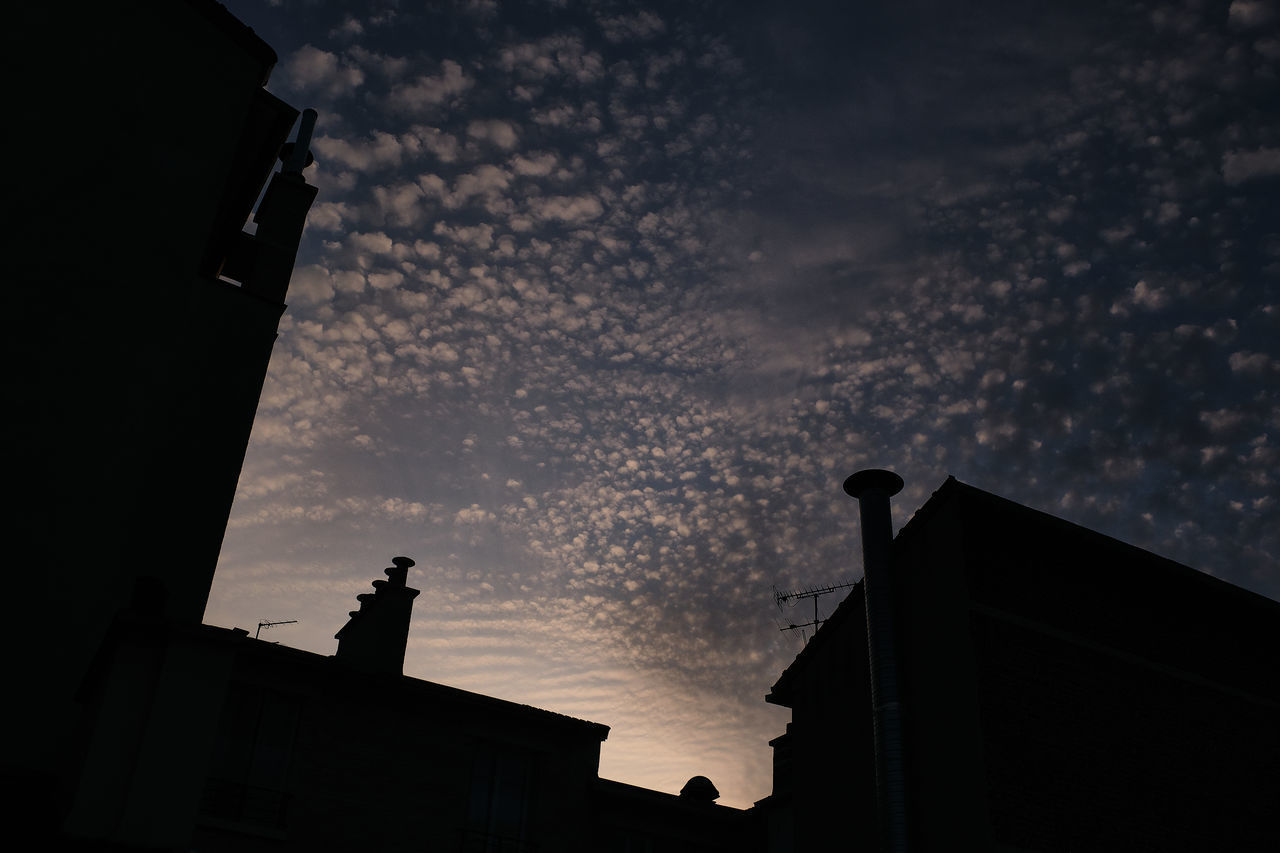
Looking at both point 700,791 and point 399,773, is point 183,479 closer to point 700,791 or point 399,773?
point 399,773

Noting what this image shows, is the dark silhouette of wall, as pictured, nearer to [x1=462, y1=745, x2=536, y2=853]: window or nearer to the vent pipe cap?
[x1=462, y1=745, x2=536, y2=853]: window

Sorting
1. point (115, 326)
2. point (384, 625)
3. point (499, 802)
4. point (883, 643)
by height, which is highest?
point (115, 326)

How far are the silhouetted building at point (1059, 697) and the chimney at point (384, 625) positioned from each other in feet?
26.8

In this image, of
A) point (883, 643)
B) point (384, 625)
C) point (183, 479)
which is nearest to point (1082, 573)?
point (883, 643)

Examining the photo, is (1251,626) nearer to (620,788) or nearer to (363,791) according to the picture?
(620,788)

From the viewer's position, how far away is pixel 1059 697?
12.6 m

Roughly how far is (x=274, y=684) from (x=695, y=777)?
9661mm

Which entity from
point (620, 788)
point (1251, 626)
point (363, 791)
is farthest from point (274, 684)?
point (1251, 626)

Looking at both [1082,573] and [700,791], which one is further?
[700,791]

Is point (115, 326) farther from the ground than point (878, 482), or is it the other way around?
point (115, 326)

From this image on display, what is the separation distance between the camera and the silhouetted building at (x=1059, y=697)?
11.9 m

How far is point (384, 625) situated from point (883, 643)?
902 centimetres

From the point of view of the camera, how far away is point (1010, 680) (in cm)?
1237

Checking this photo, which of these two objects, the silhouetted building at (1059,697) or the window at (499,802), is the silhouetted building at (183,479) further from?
the silhouetted building at (1059,697)
